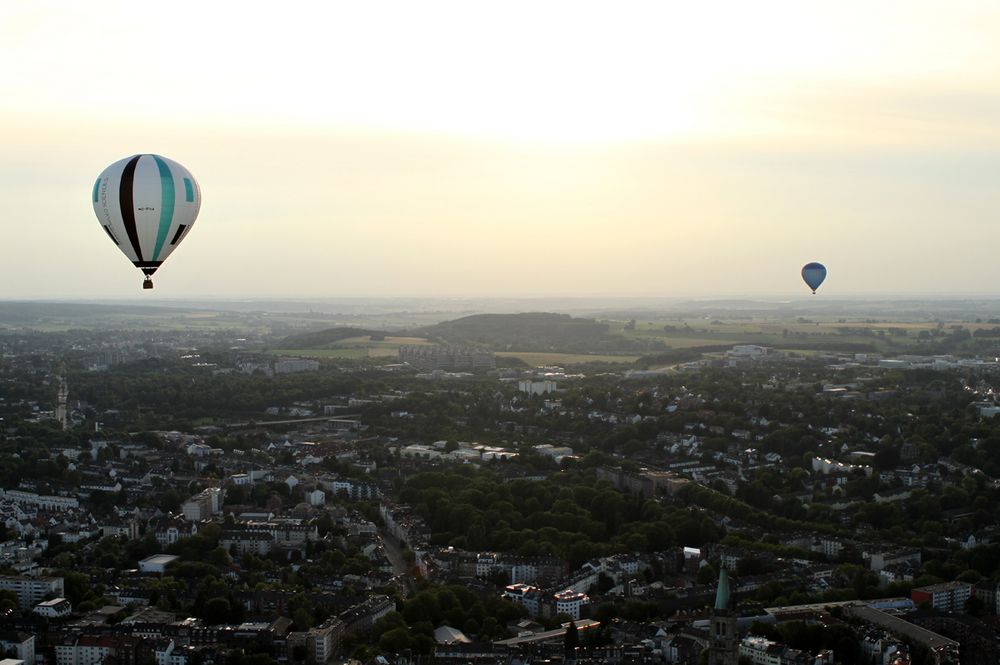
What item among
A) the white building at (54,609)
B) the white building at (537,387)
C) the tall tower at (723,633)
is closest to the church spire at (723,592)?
the tall tower at (723,633)

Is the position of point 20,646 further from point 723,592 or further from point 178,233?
point 723,592

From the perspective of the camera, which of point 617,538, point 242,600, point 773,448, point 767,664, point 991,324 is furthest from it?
point 991,324

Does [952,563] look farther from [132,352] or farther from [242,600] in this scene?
[132,352]

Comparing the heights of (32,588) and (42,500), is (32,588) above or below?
above

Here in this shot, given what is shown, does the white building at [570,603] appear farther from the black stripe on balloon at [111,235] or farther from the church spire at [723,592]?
the black stripe on balloon at [111,235]

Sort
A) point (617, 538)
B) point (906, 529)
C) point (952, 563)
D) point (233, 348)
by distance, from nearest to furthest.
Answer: point (952, 563) < point (617, 538) < point (906, 529) < point (233, 348)

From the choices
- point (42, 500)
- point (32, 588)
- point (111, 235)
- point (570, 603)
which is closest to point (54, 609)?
point (32, 588)

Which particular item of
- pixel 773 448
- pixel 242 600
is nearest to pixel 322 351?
pixel 773 448
